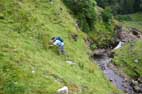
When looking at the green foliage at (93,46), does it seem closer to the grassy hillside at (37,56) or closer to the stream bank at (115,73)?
the stream bank at (115,73)

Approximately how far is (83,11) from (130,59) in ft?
47.6

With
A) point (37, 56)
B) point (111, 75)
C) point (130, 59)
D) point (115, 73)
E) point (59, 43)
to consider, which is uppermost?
point (37, 56)

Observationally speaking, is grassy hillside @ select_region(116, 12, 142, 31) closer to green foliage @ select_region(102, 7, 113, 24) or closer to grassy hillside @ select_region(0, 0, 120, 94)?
green foliage @ select_region(102, 7, 113, 24)

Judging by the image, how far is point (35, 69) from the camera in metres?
25.4

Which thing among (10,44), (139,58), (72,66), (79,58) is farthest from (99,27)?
(10,44)

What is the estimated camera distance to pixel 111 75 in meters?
49.3

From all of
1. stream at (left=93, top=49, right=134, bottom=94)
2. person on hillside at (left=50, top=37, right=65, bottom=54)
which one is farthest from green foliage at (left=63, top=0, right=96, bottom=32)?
person on hillside at (left=50, top=37, right=65, bottom=54)

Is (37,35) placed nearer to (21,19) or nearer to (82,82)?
(21,19)

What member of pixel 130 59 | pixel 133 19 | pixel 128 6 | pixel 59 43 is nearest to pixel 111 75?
pixel 130 59

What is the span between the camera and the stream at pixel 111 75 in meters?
45.2

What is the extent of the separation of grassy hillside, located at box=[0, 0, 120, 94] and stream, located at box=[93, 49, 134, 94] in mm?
7052

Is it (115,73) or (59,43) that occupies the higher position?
(59,43)

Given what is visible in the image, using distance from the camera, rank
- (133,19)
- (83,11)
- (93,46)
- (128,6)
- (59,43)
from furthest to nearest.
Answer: (128,6) < (133,19) < (83,11) < (93,46) < (59,43)

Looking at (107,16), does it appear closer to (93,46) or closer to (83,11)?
(83,11)
